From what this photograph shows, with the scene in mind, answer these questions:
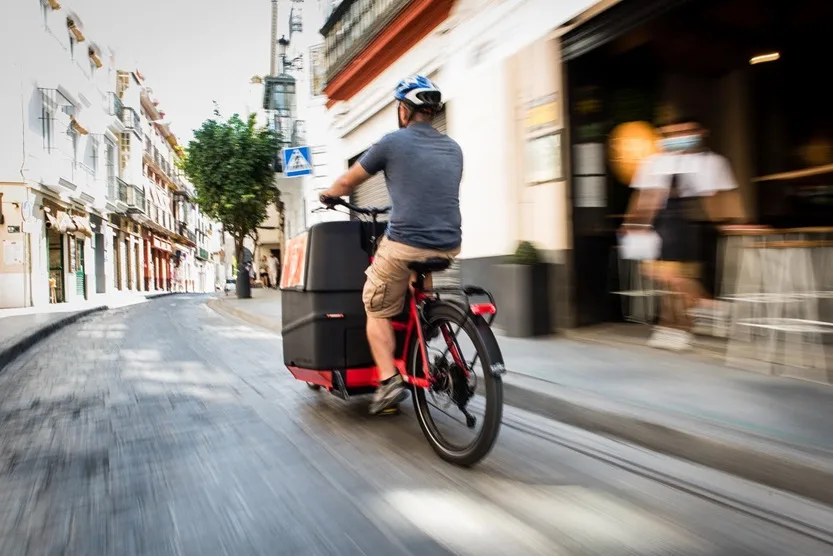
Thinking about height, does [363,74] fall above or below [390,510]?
above

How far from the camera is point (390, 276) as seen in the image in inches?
122

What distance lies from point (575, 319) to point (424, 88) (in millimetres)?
3645

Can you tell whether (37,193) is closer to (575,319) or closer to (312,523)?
(575,319)

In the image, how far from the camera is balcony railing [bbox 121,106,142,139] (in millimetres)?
34812

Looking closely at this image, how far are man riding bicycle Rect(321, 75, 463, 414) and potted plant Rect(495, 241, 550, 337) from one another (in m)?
3.08

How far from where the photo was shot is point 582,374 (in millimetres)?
4258

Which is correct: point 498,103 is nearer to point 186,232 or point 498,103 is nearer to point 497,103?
point 497,103

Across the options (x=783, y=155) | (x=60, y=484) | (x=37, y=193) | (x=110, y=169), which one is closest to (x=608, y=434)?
(x=60, y=484)

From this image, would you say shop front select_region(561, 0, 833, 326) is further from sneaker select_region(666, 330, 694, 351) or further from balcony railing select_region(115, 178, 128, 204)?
balcony railing select_region(115, 178, 128, 204)

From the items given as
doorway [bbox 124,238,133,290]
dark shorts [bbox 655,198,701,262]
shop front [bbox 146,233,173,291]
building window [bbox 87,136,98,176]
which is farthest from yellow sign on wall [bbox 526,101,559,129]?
shop front [bbox 146,233,173,291]

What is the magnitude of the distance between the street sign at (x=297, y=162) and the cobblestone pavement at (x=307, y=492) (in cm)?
791

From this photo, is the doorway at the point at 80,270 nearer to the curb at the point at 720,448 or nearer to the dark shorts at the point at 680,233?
the dark shorts at the point at 680,233

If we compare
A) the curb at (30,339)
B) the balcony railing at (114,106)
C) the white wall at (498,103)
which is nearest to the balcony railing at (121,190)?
the balcony railing at (114,106)

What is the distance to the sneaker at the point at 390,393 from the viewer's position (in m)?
3.23
